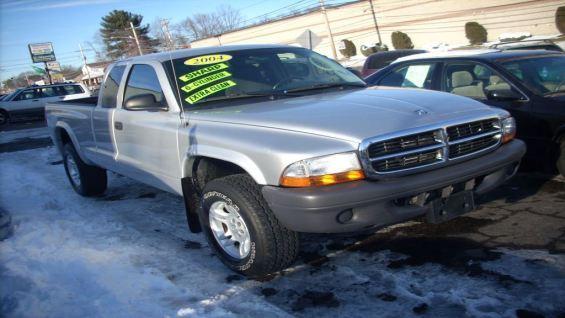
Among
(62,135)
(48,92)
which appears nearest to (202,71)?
(62,135)

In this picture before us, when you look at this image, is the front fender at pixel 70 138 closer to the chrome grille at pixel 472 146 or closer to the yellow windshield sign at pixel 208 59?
the yellow windshield sign at pixel 208 59

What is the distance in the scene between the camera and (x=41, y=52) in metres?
62.8

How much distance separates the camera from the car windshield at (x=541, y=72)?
483 centimetres

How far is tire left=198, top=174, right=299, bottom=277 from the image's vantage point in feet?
10.2

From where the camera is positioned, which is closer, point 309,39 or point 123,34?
point 309,39

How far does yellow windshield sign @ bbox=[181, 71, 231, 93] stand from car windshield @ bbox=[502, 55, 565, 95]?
3.09 metres

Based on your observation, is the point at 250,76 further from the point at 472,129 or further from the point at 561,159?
the point at 561,159

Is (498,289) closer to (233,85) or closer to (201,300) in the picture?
(201,300)

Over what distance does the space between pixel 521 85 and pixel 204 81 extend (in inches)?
127

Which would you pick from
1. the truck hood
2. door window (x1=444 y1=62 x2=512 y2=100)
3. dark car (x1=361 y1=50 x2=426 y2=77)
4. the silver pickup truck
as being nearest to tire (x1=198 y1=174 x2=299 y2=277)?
the silver pickup truck

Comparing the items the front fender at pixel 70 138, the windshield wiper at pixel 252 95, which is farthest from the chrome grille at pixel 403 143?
the front fender at pixel 70 138

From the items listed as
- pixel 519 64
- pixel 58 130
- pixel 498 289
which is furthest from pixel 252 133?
pixel 58 130

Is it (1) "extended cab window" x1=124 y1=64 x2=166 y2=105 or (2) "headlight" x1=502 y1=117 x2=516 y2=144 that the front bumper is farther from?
(1) "extended cab window" x1=124 y1=64 x2=166 y2=105

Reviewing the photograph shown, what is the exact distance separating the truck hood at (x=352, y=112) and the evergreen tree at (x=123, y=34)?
2770 inches
